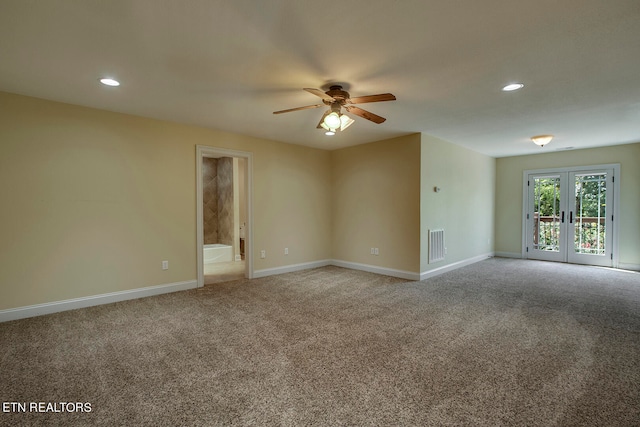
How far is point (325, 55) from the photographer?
2416mm

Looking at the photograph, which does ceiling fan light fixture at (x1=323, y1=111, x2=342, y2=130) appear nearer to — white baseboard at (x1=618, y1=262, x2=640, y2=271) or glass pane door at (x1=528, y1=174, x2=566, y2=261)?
glass pane door at (x1=528, y1=174, x2=566, y2=261)

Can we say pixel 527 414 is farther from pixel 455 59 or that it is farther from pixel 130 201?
pixel 130 201

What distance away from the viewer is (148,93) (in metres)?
3.24

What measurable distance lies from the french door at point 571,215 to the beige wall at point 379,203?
388cm

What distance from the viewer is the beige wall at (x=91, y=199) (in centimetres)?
329

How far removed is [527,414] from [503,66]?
8.69ft

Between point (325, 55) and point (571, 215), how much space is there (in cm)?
689

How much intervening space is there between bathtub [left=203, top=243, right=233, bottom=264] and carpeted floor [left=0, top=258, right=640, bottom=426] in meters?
2.83

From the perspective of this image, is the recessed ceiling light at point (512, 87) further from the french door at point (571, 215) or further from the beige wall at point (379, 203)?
the french door at point (571, 215)

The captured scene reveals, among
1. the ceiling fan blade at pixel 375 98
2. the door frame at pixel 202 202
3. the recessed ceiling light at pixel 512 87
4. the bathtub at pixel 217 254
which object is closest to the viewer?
the ceiling fan blade at pixel 375 98

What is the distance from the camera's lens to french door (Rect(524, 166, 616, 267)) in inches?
240

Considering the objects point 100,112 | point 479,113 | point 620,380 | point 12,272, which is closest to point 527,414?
point 620,380

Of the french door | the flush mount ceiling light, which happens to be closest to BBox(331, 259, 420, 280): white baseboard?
the flush mount ceiling light

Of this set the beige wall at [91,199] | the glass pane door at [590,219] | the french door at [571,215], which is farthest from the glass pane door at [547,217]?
the beige wall at [91,199]
